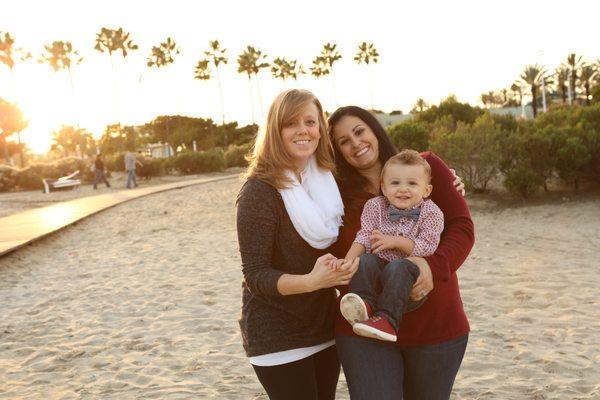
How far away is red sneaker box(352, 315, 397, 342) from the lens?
2180 millimetres

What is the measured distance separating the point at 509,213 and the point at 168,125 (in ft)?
227

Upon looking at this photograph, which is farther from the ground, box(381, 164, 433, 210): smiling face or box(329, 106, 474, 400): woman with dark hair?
box(381, 164, 433, 210): smiling face

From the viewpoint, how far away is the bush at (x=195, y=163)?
40.3 m

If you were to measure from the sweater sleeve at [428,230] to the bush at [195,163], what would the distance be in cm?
3865

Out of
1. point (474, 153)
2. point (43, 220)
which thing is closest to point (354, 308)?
point (43, 220)

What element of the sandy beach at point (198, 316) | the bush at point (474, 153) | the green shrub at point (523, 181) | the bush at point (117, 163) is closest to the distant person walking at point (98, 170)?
the bush at point (117, 163)

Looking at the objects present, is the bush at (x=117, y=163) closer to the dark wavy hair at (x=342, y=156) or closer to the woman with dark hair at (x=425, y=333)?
the dark wavy hair at (x=342, y=156)

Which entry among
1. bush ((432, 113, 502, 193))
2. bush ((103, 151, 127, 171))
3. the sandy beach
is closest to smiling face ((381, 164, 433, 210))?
the sandy beach

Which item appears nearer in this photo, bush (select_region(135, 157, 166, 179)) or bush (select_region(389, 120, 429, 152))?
bush (select_region(389, 120, 429, 152))

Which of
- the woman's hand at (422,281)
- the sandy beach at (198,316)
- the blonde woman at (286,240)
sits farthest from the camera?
the sandy beach at (198,316)

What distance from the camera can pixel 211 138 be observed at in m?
73.8

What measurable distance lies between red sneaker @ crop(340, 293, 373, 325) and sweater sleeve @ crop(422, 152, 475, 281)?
344 millimetres

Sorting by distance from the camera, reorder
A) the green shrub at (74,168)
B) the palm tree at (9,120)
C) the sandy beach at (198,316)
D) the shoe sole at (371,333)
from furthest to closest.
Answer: the palm tree at (9,120) < the green shrub at (74,168) < the sandy beach at (198,316) < the shoe sole at (371,333)

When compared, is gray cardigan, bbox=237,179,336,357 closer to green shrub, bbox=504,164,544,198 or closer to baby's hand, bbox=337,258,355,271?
baby's hand, bbox=337,258,355,271
